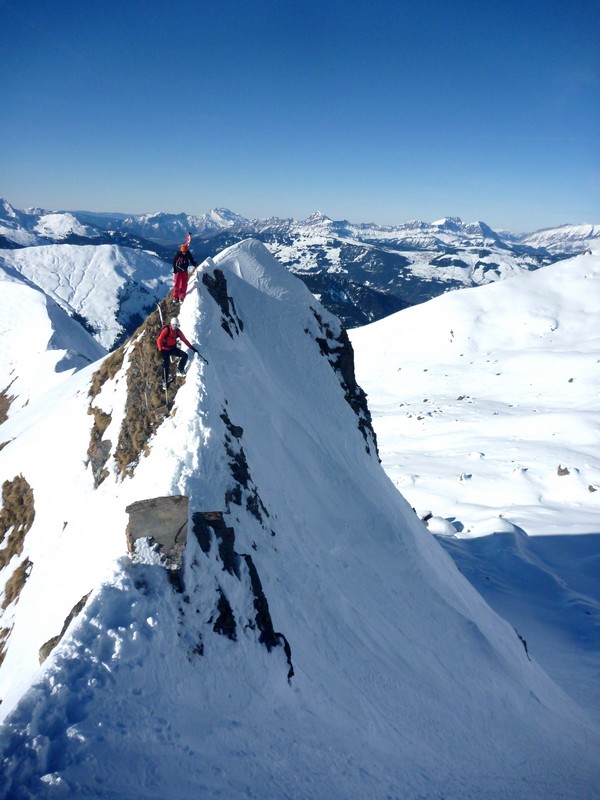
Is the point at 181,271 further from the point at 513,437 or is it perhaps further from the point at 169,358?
the point at 513,437

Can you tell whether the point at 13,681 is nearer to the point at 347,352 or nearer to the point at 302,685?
the point at 302,685

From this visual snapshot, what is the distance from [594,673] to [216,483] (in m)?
21.4

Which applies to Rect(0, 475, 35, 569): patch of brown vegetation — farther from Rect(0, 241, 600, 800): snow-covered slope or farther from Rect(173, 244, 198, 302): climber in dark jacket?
Rect(173, 244, 198, 302): climber in dark jacket

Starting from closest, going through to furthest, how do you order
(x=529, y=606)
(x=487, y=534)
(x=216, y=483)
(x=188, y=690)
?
(x=188, y=690), (x=216, y=483), (x=529, y=606), (x=487, y=534)

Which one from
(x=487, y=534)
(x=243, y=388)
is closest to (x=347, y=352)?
(x=243, y=388)

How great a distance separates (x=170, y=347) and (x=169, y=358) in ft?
1.30

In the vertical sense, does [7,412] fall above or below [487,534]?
above

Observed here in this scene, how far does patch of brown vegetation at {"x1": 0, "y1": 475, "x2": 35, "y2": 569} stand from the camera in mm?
13520

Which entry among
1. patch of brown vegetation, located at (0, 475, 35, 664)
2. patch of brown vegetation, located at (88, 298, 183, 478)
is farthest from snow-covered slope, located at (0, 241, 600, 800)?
patch of brown vegetation, located at (0, 475, 35, 664)

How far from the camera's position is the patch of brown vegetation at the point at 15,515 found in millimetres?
13520

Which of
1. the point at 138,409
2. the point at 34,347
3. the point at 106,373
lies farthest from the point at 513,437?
the point at 34,347

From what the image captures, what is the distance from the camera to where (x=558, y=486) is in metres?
38.7

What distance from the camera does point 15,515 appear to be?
1478 centimetres

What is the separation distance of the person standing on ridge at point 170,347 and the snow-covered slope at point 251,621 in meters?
0.75
